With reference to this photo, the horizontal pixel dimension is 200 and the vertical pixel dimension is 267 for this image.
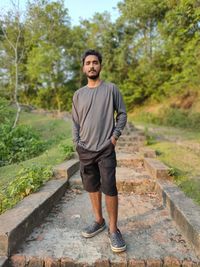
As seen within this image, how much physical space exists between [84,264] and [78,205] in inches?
55.1

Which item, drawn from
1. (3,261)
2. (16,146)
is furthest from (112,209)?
(16,146)

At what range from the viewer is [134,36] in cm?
1905

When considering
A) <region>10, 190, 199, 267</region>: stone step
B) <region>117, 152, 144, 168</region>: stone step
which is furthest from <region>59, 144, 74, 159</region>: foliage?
<region>10, 190, 199, 267</region>: stone step

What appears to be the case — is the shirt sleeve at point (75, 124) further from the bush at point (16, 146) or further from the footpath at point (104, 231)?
the bush at point (16, 146)

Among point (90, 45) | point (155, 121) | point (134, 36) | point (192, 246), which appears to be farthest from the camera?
point (90, 45)

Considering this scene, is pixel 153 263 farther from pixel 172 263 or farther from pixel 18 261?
pixel 18 261

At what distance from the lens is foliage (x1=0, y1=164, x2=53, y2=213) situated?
10.1 feet

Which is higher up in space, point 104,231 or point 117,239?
point 117,239

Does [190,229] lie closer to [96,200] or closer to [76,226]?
[96,200]

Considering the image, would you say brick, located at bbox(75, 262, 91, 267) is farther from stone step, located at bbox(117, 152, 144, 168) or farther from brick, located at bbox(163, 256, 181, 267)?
stone step, located at bbox(117, 152, 144, 168)

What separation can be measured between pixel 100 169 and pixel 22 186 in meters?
1.26

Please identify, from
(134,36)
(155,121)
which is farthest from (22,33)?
(134,36)

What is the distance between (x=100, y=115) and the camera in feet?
8.41

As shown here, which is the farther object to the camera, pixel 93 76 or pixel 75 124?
pixel 75 124
